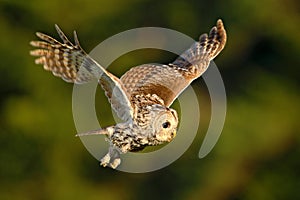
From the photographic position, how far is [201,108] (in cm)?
1755

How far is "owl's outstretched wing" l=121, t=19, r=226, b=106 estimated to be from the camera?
26.9 feet

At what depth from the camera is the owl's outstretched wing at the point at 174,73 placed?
26.9 ft

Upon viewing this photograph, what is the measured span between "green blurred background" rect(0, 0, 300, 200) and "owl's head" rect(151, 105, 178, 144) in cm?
878

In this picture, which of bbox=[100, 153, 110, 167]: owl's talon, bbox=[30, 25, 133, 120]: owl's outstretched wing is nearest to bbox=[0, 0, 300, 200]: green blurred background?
bbox=[30, 25, 133, 120]: owl's outstretched wing

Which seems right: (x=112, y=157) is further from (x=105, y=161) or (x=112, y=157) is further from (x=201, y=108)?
(x=201, y=108)

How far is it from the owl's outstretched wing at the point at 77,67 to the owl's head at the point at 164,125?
0.18 meters

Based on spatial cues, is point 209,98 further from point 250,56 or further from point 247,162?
point 250,56

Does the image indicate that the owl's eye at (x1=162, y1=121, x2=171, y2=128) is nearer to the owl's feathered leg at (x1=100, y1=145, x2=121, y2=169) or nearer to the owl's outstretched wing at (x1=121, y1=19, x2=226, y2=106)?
the owl's feathered leg at (x1=100, y1=145, x2=121, y2=169)

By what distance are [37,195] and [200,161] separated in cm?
250

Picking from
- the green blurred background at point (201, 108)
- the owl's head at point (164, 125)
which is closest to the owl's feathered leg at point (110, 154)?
the owl's head at point (164, 125)

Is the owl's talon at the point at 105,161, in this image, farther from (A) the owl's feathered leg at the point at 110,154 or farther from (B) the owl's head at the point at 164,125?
(B) the owl's head at the point at 164,125

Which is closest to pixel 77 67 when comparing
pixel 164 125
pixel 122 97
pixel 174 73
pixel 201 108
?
pixel 122 97

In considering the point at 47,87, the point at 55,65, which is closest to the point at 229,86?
the point at 47,87

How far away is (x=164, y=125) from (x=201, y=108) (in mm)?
10276
